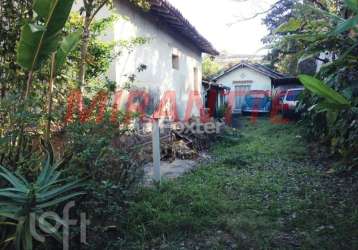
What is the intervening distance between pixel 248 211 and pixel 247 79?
2295 cm

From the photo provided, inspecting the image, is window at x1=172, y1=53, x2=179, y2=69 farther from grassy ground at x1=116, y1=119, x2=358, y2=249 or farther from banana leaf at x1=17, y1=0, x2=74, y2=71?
banana leaf at x1=17, y1=0, x2=74, y2=71

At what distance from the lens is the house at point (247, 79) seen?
25.0 meters

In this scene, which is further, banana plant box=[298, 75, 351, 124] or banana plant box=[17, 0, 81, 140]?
banana plant box=[17, 0, 81, 140]

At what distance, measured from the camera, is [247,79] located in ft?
87.8

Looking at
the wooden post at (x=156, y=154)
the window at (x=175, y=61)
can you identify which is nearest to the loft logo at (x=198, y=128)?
the window at (x=175, y=61)

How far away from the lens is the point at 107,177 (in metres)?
3.88

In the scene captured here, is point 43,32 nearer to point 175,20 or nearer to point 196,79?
point 175,20


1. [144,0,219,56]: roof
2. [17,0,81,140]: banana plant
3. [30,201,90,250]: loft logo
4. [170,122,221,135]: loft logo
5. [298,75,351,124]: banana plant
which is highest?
[144,0,219,56]: roof

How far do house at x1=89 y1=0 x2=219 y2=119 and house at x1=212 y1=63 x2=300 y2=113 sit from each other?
37.2 ft

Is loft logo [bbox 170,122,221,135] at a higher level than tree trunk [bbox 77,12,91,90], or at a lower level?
lower

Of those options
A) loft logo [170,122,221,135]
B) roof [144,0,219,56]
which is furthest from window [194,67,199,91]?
loft logo [170,122,221,135]

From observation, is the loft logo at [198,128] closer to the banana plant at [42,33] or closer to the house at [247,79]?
the banana plant at [42,33]

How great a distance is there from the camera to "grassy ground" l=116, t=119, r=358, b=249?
382cm

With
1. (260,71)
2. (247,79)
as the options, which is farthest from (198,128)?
(247,79)
